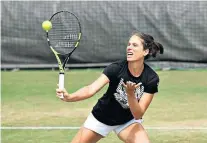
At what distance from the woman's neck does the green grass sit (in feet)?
6.63

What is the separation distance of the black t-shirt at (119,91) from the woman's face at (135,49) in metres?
0.21

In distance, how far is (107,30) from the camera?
15.1 m

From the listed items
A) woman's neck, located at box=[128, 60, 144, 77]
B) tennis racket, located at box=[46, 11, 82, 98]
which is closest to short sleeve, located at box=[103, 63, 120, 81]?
woman's neck, located at box=[128, 60, 144, 77]

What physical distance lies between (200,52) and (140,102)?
31.3ft

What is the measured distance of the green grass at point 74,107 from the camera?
792cm

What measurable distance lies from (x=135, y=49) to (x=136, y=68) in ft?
0.74

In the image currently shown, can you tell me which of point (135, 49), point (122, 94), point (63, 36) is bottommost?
point (122, 94)

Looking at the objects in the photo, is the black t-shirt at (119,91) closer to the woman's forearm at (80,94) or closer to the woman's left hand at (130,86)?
the woman's forearm at (80,94)

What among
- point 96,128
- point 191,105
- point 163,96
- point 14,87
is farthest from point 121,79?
point 14,87

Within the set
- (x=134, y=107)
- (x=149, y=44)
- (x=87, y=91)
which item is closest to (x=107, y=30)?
(x=149, y=44)

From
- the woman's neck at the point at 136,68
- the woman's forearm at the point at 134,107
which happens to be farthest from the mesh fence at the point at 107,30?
the woman's forearm at the point at 134,107

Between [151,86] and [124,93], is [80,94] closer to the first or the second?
[124,93]

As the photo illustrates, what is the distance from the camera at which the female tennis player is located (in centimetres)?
572

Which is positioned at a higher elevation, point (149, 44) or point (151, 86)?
point (149, 44)
